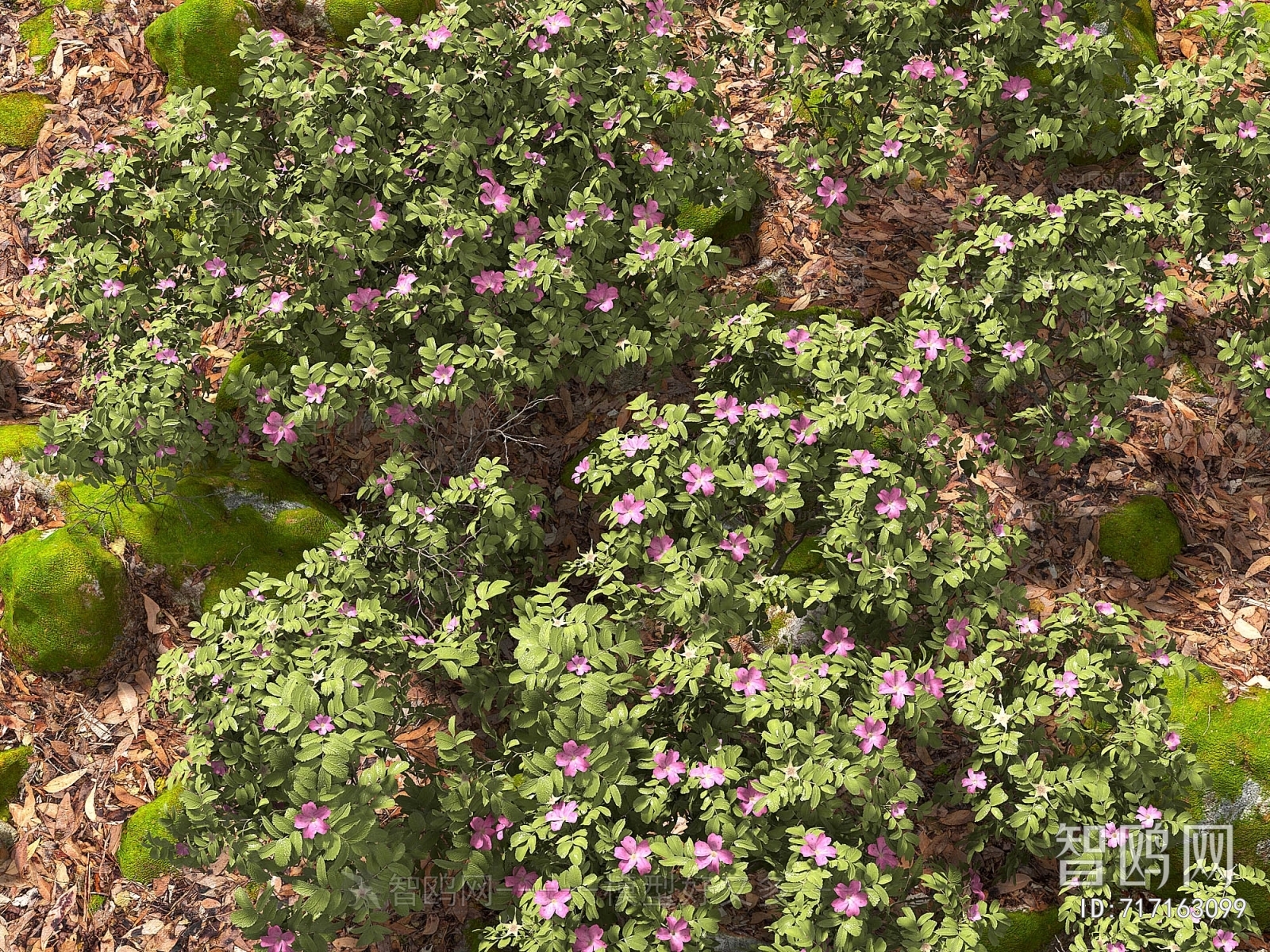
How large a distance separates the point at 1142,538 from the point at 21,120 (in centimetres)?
640

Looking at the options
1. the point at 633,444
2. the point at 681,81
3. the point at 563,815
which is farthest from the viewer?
the point at 681,81

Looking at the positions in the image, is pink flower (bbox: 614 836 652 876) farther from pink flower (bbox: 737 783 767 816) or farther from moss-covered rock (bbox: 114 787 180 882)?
moss-covered rock (bbox: 114 787 180 882)

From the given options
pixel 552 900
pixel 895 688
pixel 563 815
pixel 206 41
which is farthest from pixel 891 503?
pixel 206 41

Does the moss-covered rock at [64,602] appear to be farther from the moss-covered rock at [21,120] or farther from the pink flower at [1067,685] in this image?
the pink flower at [1067,685]

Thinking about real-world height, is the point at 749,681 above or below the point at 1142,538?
above

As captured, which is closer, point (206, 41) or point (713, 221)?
point (713, 221)

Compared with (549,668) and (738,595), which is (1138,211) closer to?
(738,595)

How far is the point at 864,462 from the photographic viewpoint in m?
3.33

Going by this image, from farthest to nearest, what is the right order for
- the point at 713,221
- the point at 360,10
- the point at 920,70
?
the point at 360,10 → the point at 713,221 → the point at 920,70

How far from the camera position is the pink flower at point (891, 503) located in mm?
3312

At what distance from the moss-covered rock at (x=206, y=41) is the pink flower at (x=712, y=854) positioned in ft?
15.2

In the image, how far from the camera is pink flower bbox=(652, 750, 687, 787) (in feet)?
9.93

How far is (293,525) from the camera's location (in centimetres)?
437

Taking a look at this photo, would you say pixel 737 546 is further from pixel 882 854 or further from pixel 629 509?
pixel 882 854
